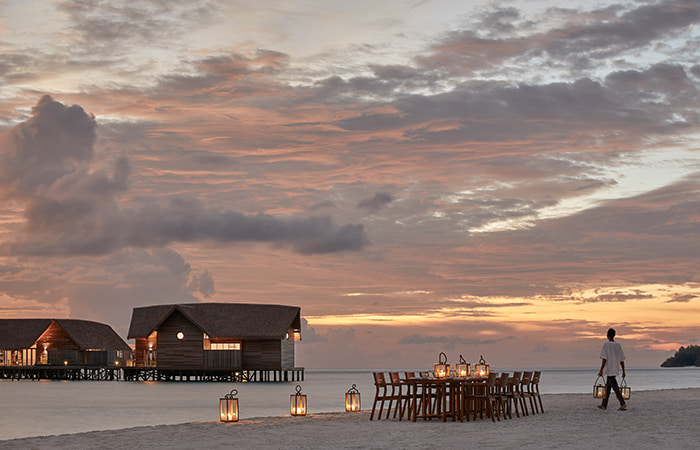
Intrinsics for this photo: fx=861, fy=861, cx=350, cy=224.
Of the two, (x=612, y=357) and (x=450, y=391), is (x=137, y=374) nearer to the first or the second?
(x=450, y=391)

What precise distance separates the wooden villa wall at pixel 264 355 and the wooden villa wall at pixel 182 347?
335 centimetres

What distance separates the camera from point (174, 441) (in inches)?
544

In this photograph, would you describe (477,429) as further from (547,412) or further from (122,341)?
(122,341)

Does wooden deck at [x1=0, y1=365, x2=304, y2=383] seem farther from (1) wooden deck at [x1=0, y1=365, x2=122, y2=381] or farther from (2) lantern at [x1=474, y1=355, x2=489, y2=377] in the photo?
(2) lantern at [x1=474, y1=355, x2=489, y2=377]

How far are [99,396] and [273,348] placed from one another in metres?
12.5

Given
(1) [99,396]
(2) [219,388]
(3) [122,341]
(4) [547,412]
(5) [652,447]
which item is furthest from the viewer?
(3) [122,341]

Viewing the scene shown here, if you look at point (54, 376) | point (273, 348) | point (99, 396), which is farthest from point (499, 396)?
point (54, 376)

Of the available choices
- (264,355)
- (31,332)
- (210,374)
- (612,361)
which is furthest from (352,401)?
(31,332)

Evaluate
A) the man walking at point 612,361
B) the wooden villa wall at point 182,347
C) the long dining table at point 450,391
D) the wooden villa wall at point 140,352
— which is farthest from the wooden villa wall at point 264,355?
Answer: the man walking at point 612,361

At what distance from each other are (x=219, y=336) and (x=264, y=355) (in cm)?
358

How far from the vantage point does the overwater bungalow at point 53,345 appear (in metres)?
69.8

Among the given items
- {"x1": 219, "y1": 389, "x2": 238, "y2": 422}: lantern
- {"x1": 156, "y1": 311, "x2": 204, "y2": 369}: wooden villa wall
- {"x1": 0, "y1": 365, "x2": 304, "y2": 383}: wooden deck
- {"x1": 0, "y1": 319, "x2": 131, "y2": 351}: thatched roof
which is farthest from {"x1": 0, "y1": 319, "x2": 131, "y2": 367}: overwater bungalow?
{"x1": 219, "y1": 389, "x2": 238, "y2": 422}: lantern

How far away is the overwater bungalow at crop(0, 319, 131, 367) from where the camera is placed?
6981 centimetres

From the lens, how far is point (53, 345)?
2837 inches
